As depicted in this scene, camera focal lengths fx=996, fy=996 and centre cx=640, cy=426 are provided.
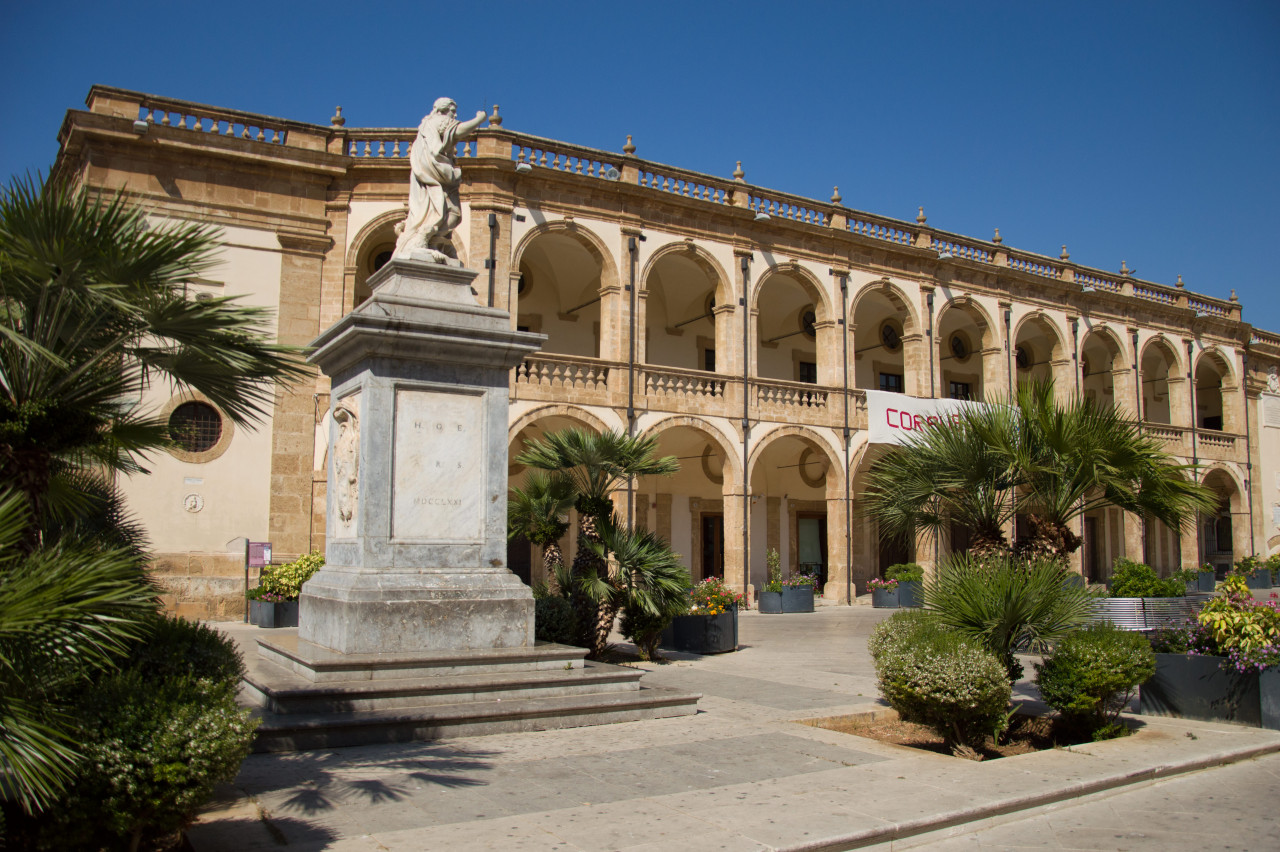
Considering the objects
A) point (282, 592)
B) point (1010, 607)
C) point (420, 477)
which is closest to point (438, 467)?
point (420, 477)

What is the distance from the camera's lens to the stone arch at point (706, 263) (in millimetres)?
21984

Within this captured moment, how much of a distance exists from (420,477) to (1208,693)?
7.01 meters

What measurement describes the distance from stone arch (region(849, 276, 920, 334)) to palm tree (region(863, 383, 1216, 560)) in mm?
15603

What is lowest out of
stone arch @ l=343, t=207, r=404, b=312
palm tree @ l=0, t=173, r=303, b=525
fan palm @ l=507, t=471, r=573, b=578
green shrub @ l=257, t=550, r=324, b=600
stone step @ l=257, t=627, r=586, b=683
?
stone step @ l=257, t=627, r=586, b=683

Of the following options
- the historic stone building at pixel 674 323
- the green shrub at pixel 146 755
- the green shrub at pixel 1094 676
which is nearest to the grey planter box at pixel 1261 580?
the historic stone building at pixel 674 323

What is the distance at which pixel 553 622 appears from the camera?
10125 mm

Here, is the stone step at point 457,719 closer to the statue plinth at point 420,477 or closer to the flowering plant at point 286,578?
the statue plinth at point 420,477

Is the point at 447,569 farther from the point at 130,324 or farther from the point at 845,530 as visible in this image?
the point at 845,530

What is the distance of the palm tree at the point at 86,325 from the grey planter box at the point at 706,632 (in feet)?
30.7

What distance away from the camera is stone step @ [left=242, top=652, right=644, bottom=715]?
273 inches

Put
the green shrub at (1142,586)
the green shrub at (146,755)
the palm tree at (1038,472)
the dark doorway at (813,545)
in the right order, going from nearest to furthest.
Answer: the green shrub at (146,755)
the palm tree at (1038,472)
the green shrub at (1142,586)
the dark doorway at (813,545)

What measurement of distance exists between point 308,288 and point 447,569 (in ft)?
40.0

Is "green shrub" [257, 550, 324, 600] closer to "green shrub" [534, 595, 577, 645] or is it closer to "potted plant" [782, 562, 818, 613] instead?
"green shrub" [534, 595, 577, 645]

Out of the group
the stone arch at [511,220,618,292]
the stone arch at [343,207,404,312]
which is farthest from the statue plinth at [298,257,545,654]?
the stone arch at [511,220,618,292]
